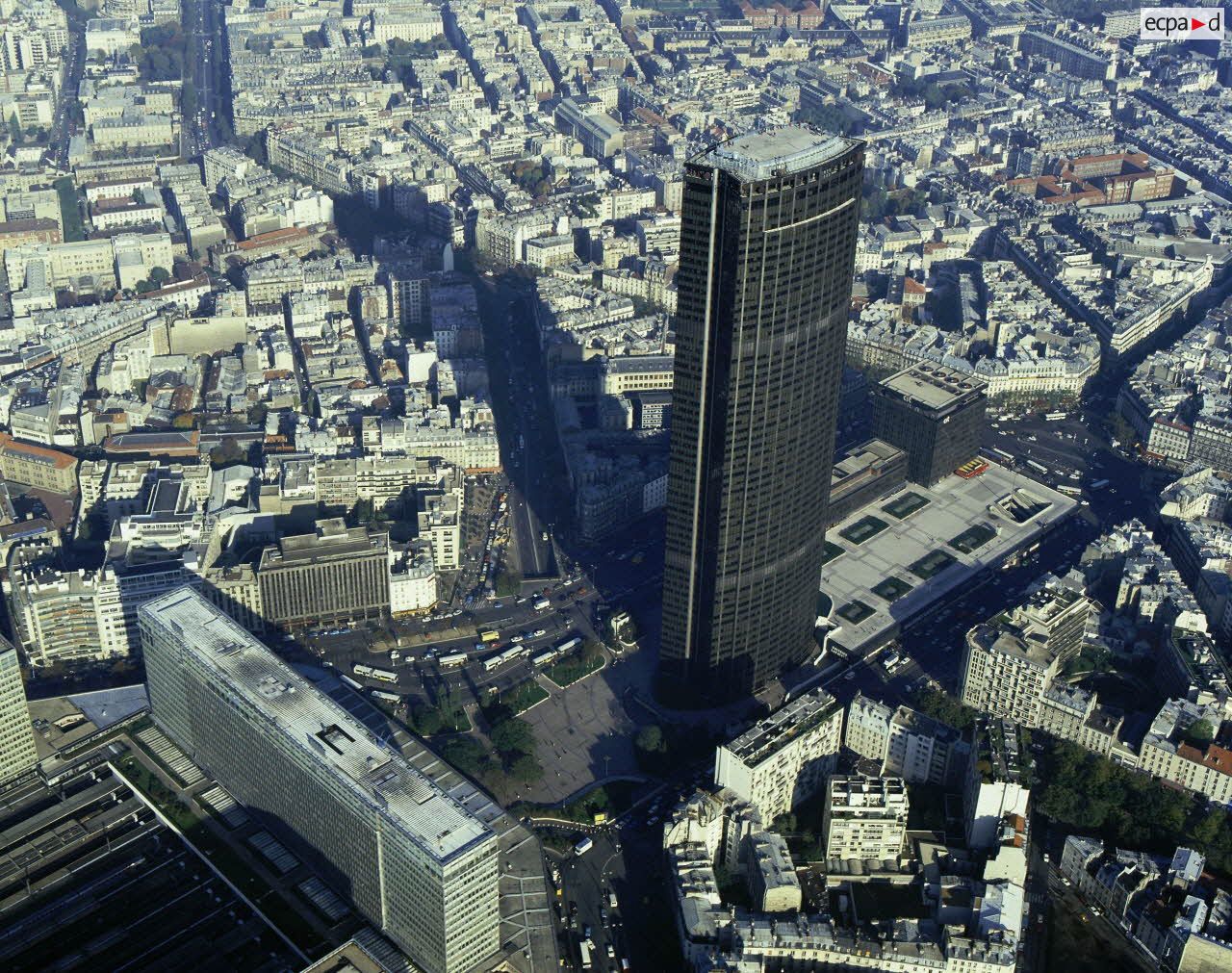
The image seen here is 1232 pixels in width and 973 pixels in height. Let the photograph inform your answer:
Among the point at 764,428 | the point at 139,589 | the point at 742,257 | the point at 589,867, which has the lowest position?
the point at 589,867

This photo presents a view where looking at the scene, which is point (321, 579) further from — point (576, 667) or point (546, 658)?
point (576, 667)

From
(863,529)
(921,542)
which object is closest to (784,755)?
(863,529)

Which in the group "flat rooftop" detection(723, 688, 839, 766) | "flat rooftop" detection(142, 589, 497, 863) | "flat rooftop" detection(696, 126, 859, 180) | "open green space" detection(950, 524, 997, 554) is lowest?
"open green space" detection(950, 524, 997, 554)

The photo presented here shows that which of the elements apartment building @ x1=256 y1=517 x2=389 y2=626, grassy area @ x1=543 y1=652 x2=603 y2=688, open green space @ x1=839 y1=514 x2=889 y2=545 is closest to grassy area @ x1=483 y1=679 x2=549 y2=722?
grassy area @ x1=543 y1=652 x2=603 y2=688

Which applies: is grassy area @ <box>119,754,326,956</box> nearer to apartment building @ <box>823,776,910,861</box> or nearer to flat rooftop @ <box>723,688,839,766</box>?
flat rooftop @ <box>723,688,839,766</box>

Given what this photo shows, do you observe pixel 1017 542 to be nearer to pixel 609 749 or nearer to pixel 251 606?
pixel 609 749

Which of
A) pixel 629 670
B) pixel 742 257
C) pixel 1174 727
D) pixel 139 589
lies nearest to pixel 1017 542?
pixel 1174 727
